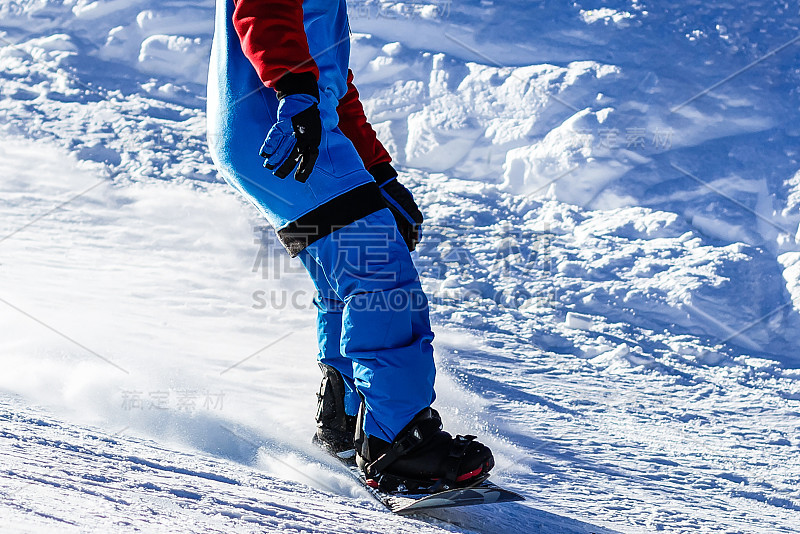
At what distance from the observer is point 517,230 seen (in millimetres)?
3770

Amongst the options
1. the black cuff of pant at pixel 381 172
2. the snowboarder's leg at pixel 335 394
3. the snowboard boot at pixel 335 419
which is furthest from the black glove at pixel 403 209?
the snowboard boot at pixel 335 419

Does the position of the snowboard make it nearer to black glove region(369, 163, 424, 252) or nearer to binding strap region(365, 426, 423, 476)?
binding strap region(365, 426, 423, 476)

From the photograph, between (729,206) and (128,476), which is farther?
(729,206)

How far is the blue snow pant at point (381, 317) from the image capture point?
138 centimetres

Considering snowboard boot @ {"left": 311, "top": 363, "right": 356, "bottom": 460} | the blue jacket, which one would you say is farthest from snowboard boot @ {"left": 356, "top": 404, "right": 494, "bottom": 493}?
the blue jacket

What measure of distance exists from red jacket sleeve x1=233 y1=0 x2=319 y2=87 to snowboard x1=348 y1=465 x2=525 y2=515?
813 mm

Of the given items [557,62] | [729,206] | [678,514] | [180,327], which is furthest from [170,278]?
[557,62]

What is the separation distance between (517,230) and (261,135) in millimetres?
2505

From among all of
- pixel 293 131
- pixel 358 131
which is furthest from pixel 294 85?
pixel 358 131

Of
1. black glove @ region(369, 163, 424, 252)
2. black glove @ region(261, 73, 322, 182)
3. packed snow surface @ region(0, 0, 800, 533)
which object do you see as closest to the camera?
black glove @ region(261, 73, 322, 182)

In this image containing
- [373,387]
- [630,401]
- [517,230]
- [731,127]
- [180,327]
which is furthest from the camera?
[731,127]

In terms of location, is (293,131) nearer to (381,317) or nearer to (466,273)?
(381,317)

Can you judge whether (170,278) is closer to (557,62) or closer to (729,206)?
(729,206)

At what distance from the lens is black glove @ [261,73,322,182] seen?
131cm
